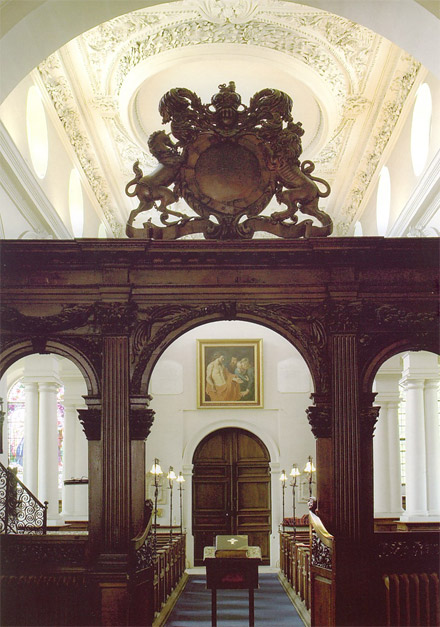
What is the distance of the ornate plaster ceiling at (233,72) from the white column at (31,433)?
488cm

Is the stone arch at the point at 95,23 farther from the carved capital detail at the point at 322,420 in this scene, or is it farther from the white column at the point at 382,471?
the white column at the point at 382,471

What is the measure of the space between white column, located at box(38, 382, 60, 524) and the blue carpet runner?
3.43m

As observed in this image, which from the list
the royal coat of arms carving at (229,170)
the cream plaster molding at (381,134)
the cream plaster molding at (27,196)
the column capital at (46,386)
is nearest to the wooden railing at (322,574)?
the royal coat of arms carving at (229,170)

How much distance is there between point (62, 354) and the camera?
9828 mm

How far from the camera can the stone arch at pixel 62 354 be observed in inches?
383

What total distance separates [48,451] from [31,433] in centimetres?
75

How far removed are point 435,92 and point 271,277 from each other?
17.7ft

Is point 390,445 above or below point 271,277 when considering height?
below

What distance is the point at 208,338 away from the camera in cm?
2378

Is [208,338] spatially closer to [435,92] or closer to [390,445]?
[390,445]

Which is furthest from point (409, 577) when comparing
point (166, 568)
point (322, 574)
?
point (166, 568)

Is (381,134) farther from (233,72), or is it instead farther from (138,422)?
(138,422)

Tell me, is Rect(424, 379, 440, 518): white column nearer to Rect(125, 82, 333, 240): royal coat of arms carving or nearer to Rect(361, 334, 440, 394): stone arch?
Rect(361, 334, 440, 394): stone arch

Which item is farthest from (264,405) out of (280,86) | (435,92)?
(435,92)
